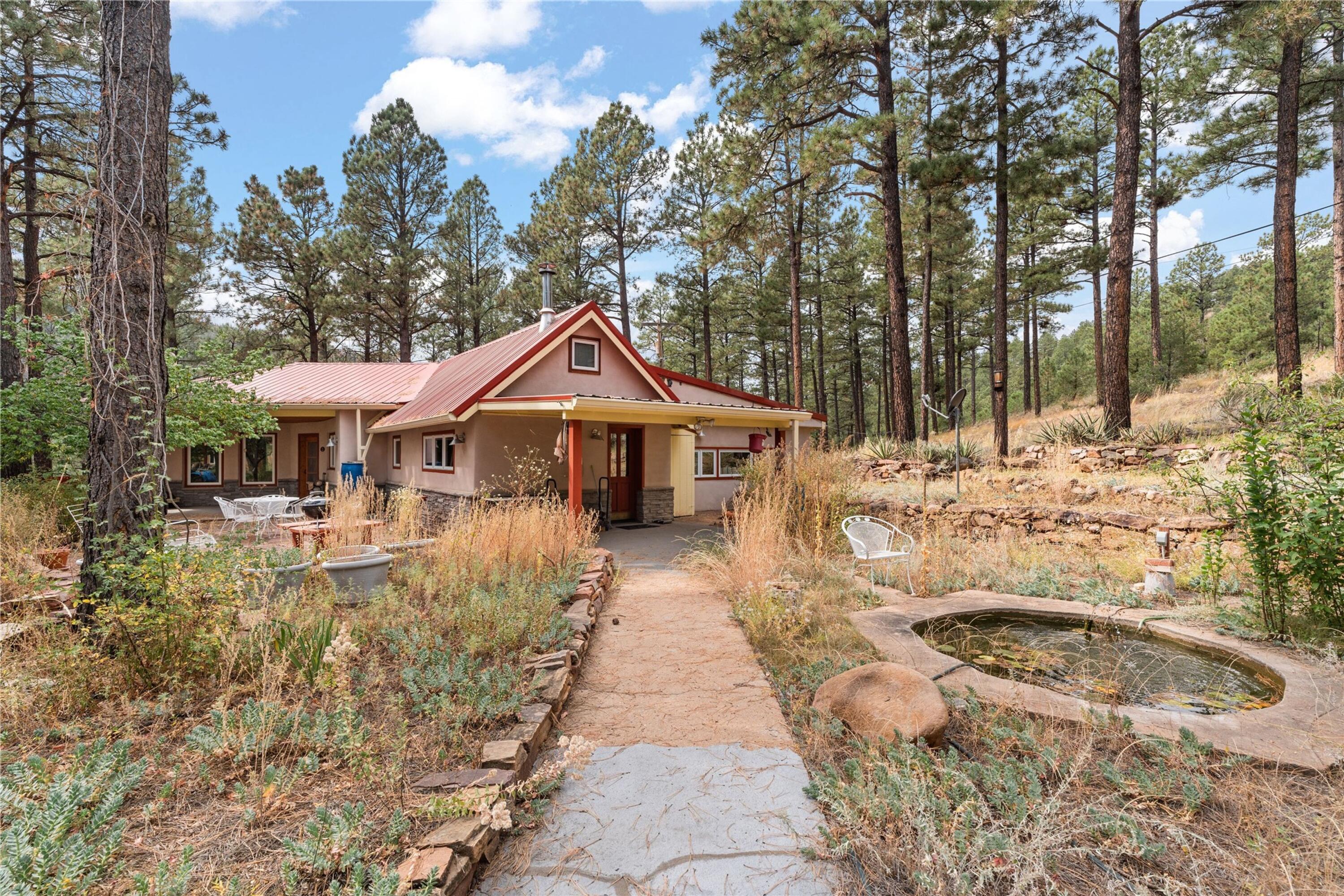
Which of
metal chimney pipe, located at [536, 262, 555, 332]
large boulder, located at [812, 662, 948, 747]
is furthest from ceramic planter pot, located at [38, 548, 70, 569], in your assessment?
metal chimney pipe, located at [536, 262, 555, 332]

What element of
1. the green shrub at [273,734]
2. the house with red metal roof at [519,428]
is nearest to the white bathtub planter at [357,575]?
the green shrub at [273,734]

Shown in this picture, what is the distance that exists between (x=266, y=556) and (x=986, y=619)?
583 cm

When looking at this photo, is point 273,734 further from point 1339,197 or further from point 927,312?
point 1339,197

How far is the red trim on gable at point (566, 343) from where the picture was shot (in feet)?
32.2

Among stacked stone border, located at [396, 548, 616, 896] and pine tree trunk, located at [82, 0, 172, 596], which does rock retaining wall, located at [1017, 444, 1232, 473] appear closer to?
stacked stone border, located at [396, 548, 616, 896]

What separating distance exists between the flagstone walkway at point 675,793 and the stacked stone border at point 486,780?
0.40 feet

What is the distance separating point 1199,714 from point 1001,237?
1307cm

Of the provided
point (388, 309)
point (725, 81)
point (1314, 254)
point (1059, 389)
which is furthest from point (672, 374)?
point (1314, 254)

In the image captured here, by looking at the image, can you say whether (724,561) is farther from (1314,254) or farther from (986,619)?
(1314,254)

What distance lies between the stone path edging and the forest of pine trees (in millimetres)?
5723

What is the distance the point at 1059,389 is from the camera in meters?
29.0

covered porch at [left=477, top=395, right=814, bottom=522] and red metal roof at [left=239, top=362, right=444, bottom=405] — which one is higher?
red metal roof at [left=239, top=362, right=444, bottom=405]

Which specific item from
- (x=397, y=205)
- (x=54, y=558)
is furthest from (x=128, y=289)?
(x=397, y=205)

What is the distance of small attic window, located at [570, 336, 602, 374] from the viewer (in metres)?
12.0
